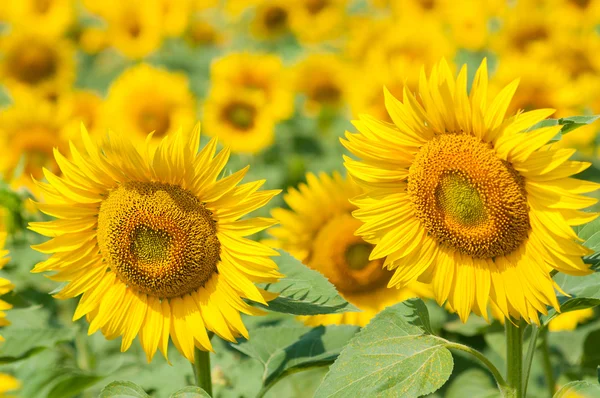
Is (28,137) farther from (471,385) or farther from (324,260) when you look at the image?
(471,385)

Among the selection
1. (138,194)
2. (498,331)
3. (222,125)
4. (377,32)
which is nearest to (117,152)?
(138,194)

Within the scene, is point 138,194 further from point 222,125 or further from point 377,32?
point 377,32

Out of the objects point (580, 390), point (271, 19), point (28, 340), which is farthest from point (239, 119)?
point (580, 390)

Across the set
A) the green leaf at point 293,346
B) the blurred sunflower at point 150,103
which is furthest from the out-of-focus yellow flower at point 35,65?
the green leaf at point 293,346

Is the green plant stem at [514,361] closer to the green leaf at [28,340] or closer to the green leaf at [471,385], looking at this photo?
the green leaf at [471,385]

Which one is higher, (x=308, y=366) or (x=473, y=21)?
(x=473, y=21)
